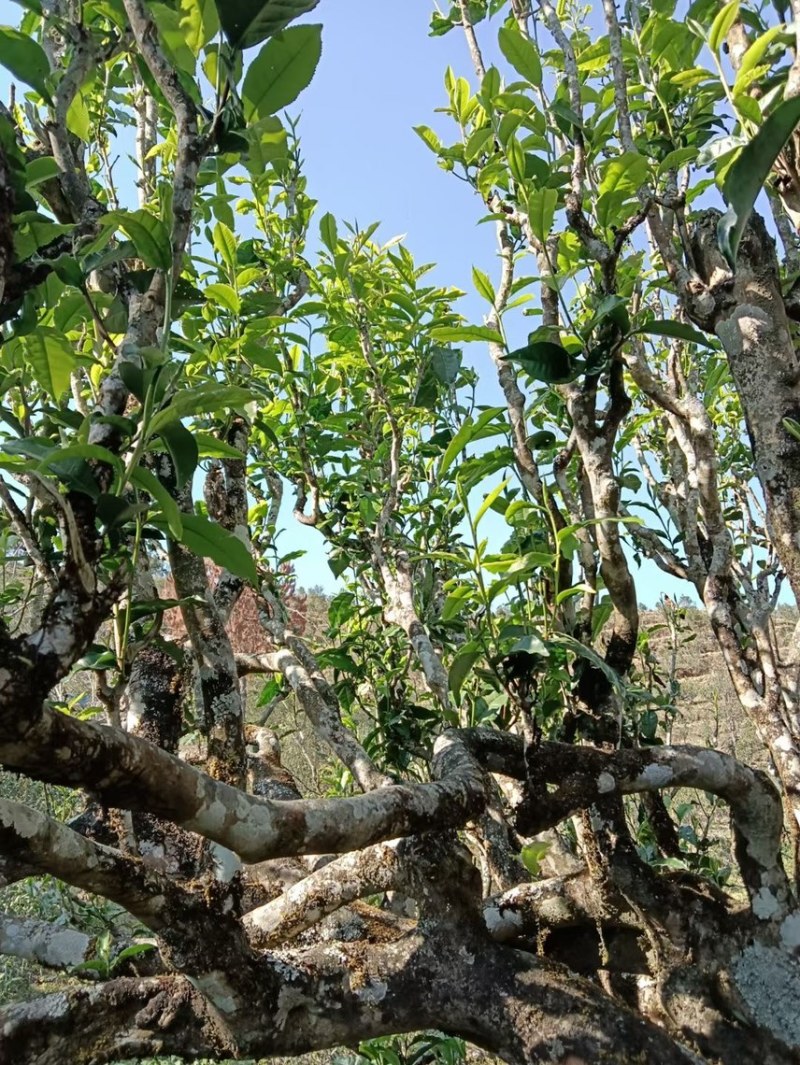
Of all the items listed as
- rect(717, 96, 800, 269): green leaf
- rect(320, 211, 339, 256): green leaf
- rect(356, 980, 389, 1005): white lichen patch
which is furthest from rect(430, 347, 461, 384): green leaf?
rect(356, 980, 389, 1005): white lichen patch

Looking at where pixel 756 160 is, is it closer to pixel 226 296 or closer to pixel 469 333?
pixel 469 333

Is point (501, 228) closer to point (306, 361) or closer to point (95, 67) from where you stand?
point (306, 361)

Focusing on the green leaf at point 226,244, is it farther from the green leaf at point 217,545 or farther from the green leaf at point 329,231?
the green leaf at point 217,545

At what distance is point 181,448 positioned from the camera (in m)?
0.89

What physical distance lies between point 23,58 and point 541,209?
0.81 meters

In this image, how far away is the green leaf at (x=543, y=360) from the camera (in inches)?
49.3

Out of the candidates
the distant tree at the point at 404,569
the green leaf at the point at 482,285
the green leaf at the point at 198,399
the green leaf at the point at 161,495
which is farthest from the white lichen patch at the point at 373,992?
the green leaf at the point at 482,285

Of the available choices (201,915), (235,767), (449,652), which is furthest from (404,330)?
(201,915)

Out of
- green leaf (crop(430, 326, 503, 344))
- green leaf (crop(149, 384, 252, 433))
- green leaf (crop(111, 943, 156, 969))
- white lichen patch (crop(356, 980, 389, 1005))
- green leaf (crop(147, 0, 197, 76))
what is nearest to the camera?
green leaf (crop(149, 384, 252, 433))

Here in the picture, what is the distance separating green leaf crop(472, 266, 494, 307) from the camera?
1.52 m

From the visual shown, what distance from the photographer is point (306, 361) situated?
2.37 meters

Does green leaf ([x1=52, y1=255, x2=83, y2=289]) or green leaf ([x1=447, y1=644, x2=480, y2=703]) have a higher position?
green leaf ([x1=52, y1=255, x2=83, y2=289])

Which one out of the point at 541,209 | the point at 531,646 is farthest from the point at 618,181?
the point at 531,646

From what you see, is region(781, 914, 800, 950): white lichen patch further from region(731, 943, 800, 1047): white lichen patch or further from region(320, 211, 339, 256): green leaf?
region(320, 211, 339, 256): green leaf
